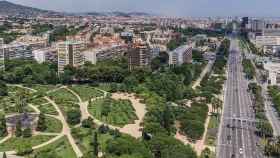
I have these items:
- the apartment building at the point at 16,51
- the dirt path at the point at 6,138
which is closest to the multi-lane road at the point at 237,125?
the dirt path at the point at 6,138

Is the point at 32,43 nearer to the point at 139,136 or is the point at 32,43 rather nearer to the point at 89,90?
the point at 89,90

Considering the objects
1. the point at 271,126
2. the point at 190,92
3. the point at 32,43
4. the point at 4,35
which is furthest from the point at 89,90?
the point at 4,35

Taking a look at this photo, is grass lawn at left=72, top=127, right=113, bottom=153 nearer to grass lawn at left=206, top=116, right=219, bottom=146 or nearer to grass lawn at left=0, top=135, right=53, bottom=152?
grass lawn at left=0, top=135, right=53, bottom=152

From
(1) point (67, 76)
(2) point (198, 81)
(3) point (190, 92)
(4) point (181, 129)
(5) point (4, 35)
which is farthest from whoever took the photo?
(5) point (4, 35)

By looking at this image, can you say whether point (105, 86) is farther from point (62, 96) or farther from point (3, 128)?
point (3, 128)

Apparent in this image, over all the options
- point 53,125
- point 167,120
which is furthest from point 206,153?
point 53,125

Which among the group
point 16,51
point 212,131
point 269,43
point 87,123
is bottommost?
point 212,131

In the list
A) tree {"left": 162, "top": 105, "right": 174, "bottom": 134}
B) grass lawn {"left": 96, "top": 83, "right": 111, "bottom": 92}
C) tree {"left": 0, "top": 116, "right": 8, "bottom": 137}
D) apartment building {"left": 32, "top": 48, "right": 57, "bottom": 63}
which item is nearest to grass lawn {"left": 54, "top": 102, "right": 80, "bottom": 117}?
tree {"left": 0, "top": 116, "right": 8, "bottom": 137}
